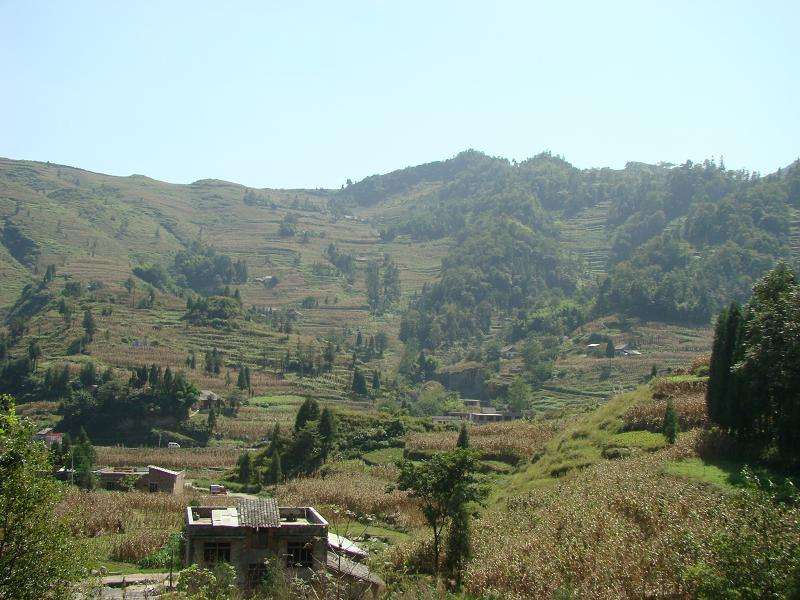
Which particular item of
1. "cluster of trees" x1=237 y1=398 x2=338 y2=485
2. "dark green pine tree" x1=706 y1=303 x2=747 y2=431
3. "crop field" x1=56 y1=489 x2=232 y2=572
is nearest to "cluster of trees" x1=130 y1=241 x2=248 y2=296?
"cluster of trees" x1=237 y1=398 x2=338 y2=485

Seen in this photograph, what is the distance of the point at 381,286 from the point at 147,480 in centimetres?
11590

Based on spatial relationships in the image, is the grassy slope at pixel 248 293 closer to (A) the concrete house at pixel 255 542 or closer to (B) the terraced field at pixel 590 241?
(B) the terraced field at pixel 590 241

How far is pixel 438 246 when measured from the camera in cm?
19825

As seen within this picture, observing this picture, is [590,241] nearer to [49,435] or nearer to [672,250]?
[672,250]

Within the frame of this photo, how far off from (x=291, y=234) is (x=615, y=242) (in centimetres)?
7484

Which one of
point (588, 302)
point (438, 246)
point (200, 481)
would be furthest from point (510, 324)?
point (200, 481)

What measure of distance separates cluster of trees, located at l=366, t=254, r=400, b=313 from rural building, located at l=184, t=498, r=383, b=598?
5008 inches

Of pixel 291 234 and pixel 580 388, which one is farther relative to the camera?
pixel 291 234

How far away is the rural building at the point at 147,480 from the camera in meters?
47.8

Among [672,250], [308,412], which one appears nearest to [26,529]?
[308,412]

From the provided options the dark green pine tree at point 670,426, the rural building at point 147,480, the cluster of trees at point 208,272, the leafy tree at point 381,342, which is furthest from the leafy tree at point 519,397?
the cluster of trees at point 208,272

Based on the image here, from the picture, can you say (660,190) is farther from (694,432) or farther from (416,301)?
(694,432)

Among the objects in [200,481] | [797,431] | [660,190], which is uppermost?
[660,190]

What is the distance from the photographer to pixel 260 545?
25125mm
